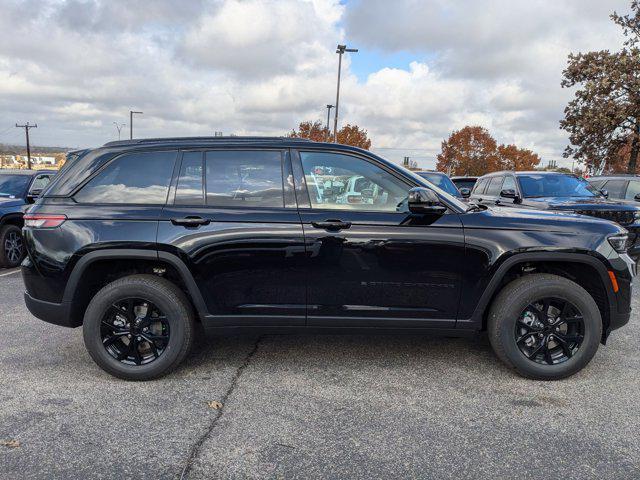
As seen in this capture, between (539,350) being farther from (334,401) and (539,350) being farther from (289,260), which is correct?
(289,260)

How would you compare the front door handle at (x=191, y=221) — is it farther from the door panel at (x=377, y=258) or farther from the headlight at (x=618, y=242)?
the headlight at (x=618, y=242)

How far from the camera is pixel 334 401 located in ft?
10.8

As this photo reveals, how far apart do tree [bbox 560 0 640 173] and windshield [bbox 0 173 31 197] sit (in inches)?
714

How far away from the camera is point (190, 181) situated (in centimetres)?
361

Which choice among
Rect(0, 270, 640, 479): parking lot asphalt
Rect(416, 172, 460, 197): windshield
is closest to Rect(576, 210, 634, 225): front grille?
Rect(416, 172, 460, 197): windshield

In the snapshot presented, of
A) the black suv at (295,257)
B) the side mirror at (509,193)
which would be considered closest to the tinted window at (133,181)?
the black suv at (295,257)

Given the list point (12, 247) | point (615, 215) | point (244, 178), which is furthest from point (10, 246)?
point (615, 215)

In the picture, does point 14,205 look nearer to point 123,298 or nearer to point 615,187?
point 123,298

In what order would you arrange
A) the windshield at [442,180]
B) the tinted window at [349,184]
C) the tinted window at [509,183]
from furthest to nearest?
the windshield at [442,180] → the tinted window at [509,183] → the tinted window at [349,184]

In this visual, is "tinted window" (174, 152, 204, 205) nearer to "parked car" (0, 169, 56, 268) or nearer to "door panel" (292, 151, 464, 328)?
"door panel" (292, 151, 464, 328)

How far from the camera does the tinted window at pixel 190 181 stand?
3.58 metres

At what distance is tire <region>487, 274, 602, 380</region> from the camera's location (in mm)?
3475

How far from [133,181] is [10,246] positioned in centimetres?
570

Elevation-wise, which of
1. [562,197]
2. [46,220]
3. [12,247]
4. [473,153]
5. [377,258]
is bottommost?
[12,247]
